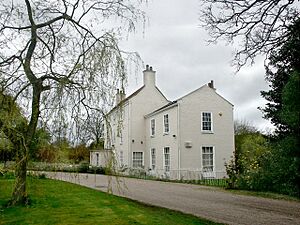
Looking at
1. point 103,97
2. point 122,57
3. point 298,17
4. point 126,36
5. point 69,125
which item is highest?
point 298,17

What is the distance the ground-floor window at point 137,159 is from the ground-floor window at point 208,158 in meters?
7.73

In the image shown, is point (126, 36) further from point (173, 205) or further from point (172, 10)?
point (173, 205)

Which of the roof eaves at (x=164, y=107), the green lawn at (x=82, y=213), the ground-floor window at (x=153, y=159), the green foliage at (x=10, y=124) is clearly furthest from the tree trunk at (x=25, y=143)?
the ground-floor window at (x=153, y=159)

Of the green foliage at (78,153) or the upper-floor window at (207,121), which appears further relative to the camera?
the upper-floor window at (207,121)

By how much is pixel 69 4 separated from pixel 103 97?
3553 millimetres

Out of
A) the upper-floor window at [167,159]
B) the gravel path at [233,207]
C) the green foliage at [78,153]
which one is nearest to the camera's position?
the green foliage at [78,153]

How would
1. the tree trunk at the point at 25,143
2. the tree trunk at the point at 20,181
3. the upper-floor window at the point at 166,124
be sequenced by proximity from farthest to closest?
the upper-floor window at the point at 166,124 < the tree trunk at the point at 20,181 < the tree trunk at the point at 25,143

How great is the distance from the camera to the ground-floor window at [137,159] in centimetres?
3472

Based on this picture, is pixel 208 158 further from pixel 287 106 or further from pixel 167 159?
pixel 287 106

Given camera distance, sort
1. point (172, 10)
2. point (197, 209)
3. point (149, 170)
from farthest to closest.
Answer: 1. point (149, 170)
2. point (197, 209)
3. point (172, 10)

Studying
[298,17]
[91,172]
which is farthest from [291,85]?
[91,172]

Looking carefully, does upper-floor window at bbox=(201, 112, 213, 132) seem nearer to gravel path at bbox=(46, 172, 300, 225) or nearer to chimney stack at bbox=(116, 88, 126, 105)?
gravel path at bbox=(46, 172, 300, 225)

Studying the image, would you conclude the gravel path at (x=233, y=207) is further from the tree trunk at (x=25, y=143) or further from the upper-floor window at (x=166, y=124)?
the upper-floor window at (x=166, y=124)

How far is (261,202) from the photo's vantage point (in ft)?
48.0
